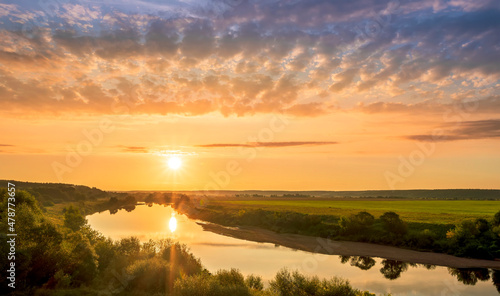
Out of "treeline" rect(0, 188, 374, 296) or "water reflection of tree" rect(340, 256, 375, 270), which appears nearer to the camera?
"treeline" rect(0, 188, 374, 296)

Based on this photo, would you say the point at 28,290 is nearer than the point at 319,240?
Yes

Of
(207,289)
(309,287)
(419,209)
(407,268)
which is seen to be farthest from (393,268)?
(419,209)

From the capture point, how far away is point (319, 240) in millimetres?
52219

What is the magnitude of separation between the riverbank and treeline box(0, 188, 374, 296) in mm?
21584

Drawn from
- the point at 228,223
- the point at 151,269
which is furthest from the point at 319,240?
the point at 151,269

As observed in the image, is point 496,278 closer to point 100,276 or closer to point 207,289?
point 207,289

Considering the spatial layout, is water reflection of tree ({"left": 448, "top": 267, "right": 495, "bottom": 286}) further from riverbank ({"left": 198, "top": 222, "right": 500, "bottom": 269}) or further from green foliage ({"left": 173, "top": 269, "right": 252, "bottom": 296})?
green foliage ({"left": 173, "top": 269, "right": 252, "bottom": 296})

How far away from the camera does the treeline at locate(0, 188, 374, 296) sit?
18.9 meters

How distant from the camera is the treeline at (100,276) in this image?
62.0 ft

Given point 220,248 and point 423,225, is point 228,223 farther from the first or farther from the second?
point 423,225

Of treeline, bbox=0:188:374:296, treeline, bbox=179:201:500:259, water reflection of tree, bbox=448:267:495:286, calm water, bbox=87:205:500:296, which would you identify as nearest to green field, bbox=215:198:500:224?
treeline, bbox=179:201:500:259

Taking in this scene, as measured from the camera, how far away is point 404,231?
47406 millimetres

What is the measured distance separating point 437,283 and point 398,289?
506cm

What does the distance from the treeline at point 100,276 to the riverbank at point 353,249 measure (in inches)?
850
